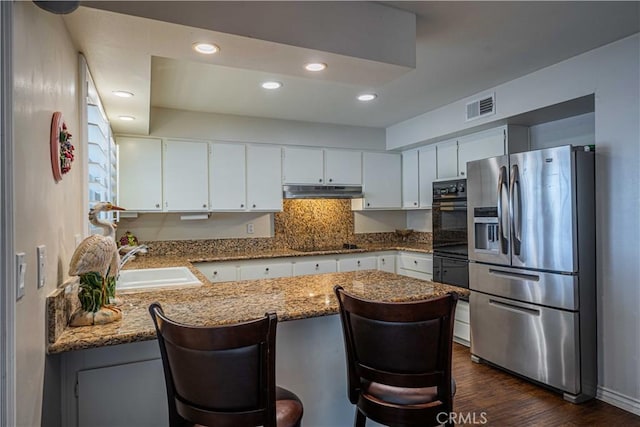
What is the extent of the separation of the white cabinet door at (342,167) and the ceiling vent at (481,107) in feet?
5.18

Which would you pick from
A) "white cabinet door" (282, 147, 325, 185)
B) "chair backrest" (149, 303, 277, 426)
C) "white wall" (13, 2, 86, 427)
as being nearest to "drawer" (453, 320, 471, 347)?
"white cabinet door" (282, 147, 325, 185)

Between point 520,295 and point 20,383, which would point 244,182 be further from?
point 20,383

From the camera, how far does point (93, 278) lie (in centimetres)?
148

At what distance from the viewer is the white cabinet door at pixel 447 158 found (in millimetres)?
4207

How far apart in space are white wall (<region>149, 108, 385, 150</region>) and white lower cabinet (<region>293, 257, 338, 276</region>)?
141 cm

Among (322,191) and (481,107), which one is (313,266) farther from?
(481,107)

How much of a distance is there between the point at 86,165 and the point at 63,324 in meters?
0.93

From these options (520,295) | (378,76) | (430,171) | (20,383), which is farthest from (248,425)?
(430,171)

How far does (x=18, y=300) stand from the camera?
1002mm

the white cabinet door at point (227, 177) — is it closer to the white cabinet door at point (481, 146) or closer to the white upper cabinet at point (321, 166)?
the white upper cabinet at point (321, 166)

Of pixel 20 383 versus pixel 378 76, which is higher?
pixel 378 76

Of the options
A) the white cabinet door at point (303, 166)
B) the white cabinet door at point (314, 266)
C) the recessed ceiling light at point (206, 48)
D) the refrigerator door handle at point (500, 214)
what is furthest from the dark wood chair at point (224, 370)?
the white cabinet door at point (303, 166)

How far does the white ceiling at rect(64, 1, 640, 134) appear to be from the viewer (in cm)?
176

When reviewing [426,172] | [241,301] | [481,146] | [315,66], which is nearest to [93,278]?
[241,301]
